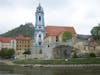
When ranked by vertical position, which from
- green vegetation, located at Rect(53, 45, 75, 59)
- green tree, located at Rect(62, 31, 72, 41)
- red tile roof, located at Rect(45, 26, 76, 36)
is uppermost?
red tile roof, located at Rect(45, 26, 76, 36)

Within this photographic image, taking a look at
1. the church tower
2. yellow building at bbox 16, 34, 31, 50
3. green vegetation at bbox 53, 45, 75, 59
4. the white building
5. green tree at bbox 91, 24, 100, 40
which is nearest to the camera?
green vegetation at bbox 53, 45, 75, 59

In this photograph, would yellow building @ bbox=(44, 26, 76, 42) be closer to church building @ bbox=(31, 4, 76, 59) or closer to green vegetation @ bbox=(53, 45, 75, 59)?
church building @ bbox=(31, 4, 76, 59)

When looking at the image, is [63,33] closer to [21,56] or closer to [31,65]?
[21,56]

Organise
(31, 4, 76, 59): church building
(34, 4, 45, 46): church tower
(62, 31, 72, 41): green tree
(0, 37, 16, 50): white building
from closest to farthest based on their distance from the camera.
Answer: (62, 31, 72, 41): green tree → (31, 4, 76, 59): church building → (34, 4, 45, 46): church tower → (0, 37, 16, 50): white building

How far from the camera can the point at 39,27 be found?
102 meters

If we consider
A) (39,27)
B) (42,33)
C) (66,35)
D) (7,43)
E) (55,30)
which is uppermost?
(39,27)

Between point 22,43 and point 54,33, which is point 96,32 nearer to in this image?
point 54,33

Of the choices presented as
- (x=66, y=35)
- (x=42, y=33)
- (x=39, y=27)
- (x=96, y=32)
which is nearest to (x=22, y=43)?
(x=42, y=33)

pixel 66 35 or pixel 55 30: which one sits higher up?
pixel 55 30

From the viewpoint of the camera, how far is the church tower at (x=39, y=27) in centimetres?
10105

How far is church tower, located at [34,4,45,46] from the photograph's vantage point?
332ft

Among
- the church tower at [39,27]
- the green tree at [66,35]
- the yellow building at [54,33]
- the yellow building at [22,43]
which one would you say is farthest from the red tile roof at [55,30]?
the yellow building at [22,43]

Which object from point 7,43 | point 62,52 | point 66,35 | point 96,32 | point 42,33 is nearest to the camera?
point 62,52

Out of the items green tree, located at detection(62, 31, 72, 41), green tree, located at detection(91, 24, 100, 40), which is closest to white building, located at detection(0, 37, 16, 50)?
green tree, located at detection(62, 31, 72, 41)
